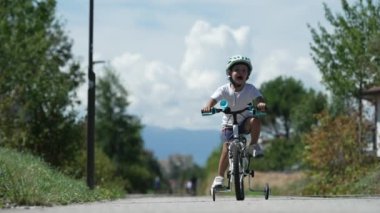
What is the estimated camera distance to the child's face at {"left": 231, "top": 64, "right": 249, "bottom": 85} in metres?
12.6

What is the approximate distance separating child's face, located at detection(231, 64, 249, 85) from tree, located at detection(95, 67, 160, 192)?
3534 inches

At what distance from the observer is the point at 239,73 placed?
12.6 meters

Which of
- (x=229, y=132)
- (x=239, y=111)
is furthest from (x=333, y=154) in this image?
(x=239, y=111)

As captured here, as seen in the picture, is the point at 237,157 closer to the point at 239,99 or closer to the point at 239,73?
the point at 239,99

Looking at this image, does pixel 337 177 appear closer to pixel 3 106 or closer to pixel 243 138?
pixel 3 106

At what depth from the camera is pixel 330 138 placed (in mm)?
37750

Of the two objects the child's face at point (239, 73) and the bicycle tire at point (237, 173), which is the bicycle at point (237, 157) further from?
the child's face at point (239, 73)

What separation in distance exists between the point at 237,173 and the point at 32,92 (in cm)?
3011

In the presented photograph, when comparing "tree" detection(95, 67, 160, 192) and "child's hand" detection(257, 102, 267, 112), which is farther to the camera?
"tree" detection(95, 67, 160, 192)

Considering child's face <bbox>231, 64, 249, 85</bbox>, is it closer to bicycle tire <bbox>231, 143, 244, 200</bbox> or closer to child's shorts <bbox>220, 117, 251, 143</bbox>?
child's shorts <bbox>220, 117, 251, 143</bbox>

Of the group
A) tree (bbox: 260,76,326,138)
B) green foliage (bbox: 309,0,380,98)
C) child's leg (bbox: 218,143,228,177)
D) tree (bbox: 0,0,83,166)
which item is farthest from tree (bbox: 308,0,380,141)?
tree (bbox: 260,76,326,138)

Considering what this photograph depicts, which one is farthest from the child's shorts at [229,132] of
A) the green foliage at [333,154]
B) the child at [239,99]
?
the green foliage at [333,154]

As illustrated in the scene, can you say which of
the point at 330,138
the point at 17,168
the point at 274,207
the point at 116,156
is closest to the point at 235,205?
the point at 274,207

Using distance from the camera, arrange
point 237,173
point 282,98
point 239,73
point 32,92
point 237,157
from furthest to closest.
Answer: point 282,98 < point 32,92 < point 239,73 < point 237,157 < point 237,173
